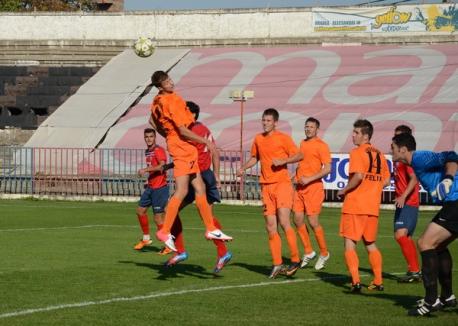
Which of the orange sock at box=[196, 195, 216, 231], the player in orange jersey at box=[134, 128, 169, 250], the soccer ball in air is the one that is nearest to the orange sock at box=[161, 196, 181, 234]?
the orange sock at box=[196, 195, 216, 231]

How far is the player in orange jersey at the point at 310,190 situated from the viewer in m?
15.5

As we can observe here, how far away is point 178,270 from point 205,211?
4.55ft

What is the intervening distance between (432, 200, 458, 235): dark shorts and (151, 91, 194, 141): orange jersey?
146 inches

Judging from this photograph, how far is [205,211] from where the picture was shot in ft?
43.7

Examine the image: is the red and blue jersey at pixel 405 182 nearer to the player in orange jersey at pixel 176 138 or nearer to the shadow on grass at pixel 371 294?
the shadow on grass at pixel 371 294

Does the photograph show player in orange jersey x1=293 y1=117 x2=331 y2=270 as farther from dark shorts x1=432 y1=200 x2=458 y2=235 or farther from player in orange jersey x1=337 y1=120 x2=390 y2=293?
dark shorts x1=432 y1=200 x2=458 y2=235

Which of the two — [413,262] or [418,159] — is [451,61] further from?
[418,159]

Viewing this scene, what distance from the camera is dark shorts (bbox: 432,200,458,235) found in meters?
10.5

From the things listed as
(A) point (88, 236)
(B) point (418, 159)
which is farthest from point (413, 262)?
(A) point (88, 236)

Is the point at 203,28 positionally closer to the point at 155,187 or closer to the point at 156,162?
the point at 155,187

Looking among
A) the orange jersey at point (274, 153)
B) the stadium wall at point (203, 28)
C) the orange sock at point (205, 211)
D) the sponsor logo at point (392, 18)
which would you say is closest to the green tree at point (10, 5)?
the stadium wall at point (203, 28)

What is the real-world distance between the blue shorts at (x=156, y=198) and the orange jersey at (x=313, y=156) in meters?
3.47

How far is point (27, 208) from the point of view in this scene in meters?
29.0

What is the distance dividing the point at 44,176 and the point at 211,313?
2446cm
